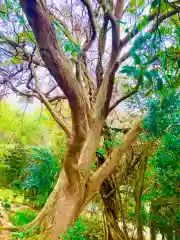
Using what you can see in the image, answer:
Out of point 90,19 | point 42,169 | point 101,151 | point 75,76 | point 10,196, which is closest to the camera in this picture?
point 75,76

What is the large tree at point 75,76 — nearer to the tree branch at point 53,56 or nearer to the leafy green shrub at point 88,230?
the tree branch at point 53,56

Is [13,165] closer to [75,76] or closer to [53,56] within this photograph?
[75,76]

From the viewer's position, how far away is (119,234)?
3.57m

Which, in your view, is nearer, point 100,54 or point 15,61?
point 100,54

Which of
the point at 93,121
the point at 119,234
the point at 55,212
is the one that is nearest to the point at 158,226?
the point at 119,234

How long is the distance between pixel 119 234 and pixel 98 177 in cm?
86

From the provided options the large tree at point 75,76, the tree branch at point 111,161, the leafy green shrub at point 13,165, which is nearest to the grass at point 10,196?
the leafy green shrub at point 13,165

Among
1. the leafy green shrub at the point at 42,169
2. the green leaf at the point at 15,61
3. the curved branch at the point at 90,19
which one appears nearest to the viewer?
the curved branch at the point at 90,19

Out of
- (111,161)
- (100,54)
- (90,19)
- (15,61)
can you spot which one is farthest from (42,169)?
(90,19)

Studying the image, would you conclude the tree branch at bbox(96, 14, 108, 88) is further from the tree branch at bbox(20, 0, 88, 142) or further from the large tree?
the tree branch at bbox(20, 0, 88, 142)

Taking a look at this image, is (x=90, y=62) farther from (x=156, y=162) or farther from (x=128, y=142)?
(x=156, y=162)

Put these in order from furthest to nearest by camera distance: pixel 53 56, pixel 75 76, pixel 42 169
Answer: pixel 42 169 < pixel 75 76 < pixel 53 56

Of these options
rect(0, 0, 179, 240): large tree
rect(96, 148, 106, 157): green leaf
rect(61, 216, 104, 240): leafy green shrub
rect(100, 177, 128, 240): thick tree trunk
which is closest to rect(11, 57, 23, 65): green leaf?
rect(0, 0, 179, 240): large tree

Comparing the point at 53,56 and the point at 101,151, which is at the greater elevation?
the point at 53,56
